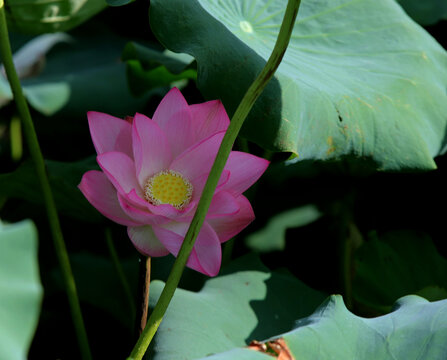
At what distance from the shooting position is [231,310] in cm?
103

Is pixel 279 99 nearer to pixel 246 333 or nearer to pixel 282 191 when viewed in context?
pixel 246 333

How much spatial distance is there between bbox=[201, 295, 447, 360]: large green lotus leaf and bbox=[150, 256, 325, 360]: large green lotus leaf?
0.18 metres

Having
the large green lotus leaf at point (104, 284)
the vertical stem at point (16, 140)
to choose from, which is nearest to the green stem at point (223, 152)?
the large green lotus leaf at point (104, 284)

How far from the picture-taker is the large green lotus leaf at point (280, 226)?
168 cm

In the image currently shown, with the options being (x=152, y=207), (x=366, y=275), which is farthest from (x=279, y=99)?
(x=366, y=275)

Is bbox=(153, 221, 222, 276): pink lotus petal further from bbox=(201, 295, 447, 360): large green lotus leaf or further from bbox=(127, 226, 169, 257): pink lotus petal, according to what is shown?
bbox=(201, 295, 447, 360): large green lotus leaf

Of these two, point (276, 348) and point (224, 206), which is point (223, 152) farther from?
point (276, 348)

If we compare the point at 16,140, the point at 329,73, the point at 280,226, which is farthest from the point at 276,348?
the point at 16,140

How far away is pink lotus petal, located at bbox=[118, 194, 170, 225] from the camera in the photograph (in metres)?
0.72

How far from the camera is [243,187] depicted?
79cm

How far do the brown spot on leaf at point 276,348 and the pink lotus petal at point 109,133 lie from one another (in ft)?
0.97

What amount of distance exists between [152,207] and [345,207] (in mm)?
948

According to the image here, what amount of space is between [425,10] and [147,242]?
4.23 feet

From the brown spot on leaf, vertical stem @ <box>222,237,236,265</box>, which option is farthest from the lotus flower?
vertical stem @ <box>222,237,236,265</box>
